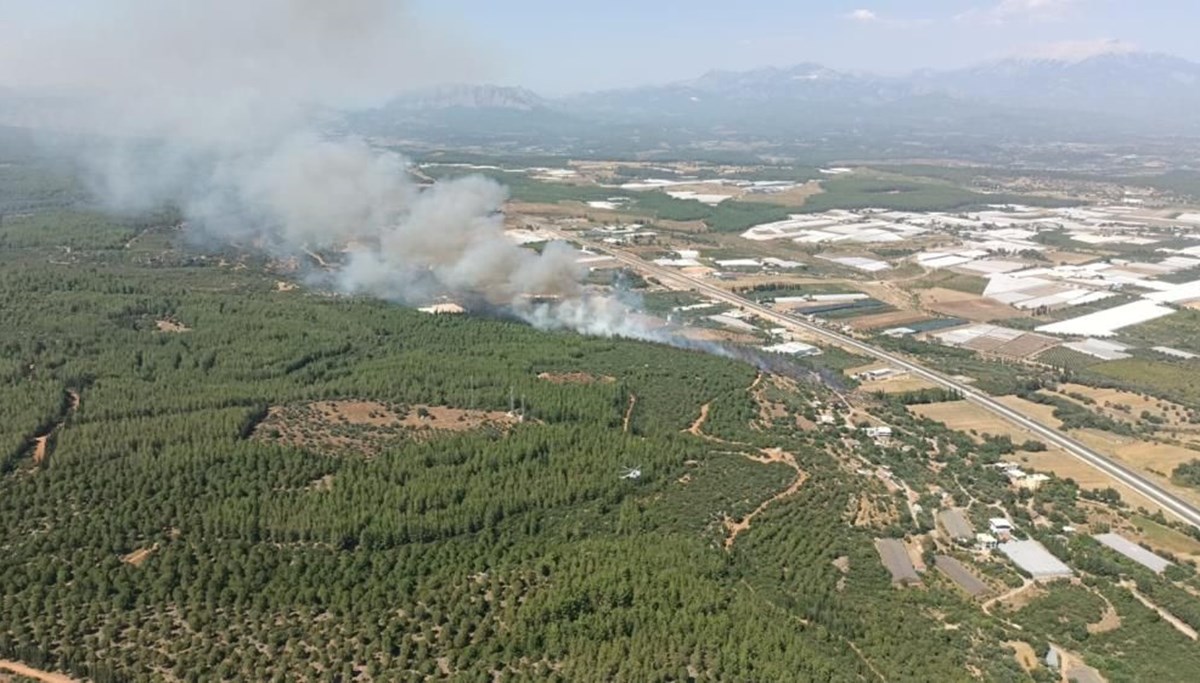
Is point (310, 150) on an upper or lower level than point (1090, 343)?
upper

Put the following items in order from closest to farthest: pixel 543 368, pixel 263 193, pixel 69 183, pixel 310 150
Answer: pixel 543 368, pixel 310 150, pixel 263 193, pixel 69 183

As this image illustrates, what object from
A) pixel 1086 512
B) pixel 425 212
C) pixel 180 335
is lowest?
pixel 1086 512

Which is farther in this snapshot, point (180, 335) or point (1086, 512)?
point (180, 335)

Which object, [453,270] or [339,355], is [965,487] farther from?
[453,270]

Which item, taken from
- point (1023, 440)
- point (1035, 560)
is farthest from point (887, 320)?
point (1035, 560)

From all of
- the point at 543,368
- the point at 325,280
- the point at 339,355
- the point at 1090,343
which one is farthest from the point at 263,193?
the point at 1090,343
